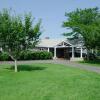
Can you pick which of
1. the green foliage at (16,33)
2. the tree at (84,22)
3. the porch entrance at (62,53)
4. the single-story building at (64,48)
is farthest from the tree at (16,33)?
the porch entrance at (62,53)

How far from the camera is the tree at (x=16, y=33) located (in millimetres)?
24734

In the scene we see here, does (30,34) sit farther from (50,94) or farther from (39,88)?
(50,94)

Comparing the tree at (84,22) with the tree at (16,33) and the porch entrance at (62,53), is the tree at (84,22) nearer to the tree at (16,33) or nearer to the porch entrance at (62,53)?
the porch entrance at (62,53)

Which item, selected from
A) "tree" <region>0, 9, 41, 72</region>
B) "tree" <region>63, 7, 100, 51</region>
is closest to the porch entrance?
"tree" <region>63, 7, 100, 51</region>

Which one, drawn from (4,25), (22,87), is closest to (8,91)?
(22,87)

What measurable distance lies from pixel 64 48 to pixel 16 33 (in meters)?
32.2

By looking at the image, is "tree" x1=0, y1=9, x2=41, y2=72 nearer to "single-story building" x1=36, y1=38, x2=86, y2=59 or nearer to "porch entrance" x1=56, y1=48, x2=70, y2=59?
"single-story building" x1=36, y1=38, x2=86, y2=59

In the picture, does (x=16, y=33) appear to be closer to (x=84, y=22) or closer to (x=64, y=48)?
(x=84, y=22)

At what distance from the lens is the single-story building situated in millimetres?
51925

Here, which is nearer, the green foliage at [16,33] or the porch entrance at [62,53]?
the green foliage at [16,33]

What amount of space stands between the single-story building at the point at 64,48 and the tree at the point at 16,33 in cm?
2524

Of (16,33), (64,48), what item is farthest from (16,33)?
(64,48)

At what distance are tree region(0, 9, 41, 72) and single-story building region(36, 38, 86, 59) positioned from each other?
25237 mm

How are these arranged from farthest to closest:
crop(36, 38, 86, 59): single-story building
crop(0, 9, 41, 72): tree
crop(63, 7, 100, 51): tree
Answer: crop(36, 38, 86, 59): single-story building < crop(63, 7, 100, 51): tree < crop(0, 9, 41, 72): tree
